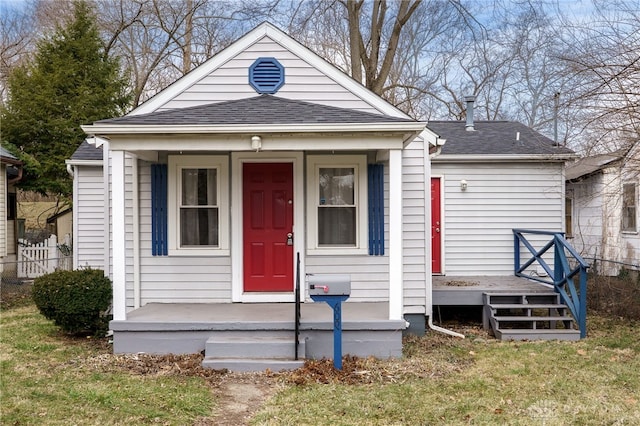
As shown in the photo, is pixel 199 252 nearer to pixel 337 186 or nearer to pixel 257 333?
pixel 257 333

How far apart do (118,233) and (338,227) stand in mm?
2950

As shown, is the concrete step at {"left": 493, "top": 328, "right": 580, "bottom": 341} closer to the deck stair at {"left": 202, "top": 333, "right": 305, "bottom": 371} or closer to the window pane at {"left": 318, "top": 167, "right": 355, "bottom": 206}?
Result: the window pane at {"left": 318, "top": 167, "right": 355, "bottom": 206}

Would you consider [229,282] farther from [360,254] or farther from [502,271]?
[502,271]

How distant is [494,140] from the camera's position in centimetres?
1064

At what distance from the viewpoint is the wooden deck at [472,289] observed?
816 cm

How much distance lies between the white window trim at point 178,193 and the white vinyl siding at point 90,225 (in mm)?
2475

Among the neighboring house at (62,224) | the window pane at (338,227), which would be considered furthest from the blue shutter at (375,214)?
the neighboring house at (62,224)

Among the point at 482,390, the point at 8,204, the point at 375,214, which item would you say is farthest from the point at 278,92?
the point at 8,204

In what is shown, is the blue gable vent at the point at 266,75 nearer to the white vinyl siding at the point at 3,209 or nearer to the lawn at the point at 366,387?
the lawn at the point at 366,387

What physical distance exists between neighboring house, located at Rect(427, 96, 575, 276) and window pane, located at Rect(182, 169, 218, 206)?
4.36 metres

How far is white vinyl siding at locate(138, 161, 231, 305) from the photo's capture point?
7512 millimetres

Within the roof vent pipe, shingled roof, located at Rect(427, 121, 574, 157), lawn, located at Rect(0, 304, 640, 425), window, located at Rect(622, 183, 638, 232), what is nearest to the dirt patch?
lawn, located at Rect(0, 304, 640, 425)

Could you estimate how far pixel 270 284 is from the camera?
7.57 meters

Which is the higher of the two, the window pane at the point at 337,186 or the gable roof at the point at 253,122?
the gable roof at the point at 253,122
